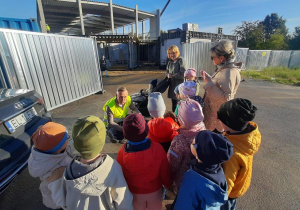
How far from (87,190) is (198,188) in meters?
0.81

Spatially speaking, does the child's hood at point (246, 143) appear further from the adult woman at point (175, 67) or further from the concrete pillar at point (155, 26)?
the concrete pillar at point (155, 26)

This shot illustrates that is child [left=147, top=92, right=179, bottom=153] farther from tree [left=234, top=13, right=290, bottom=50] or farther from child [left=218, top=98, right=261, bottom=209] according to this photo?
tree [left=234, top=13, right=290, bottom=50]

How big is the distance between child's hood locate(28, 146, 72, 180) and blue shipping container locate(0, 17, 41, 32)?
5.82 metres

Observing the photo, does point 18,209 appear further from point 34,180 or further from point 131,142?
point 131,142

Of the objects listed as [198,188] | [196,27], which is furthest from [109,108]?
Answer: [196,27]

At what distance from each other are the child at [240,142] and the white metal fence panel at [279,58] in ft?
70.4

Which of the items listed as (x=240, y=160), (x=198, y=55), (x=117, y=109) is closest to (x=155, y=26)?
(x=198, y=55)

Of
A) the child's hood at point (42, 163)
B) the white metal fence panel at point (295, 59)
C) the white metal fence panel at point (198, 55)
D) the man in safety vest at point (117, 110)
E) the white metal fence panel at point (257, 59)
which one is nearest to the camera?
the child's hood at point (42, 163)

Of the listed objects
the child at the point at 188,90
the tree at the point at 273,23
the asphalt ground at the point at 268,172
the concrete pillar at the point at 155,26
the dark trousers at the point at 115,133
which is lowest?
the asphalt ground at the point at 268,172

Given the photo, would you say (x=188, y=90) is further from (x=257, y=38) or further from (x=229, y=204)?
(x=257, y=38)

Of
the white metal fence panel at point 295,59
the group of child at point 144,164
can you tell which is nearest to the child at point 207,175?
the group of child at point 144,164

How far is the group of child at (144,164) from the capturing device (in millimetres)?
1167

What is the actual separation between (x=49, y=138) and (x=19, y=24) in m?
6.02

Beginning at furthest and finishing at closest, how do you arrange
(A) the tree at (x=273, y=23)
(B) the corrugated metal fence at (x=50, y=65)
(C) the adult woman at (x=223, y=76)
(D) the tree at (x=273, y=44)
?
(A) the tree at (x=273, y=23) → (D) the tree at (x=273, y=44) → (B) the corrugated metal fence at (x=50, y=65) → (C) the adult woman at (x=223, y=76)
